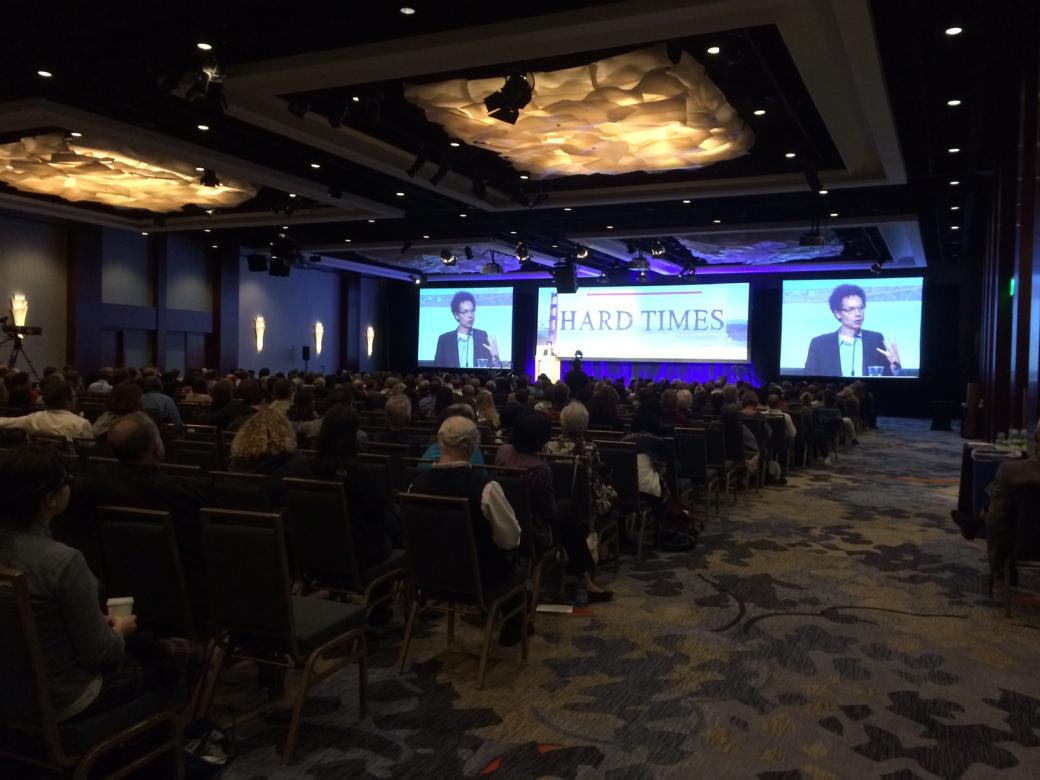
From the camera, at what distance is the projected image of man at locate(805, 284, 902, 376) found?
20.1 m

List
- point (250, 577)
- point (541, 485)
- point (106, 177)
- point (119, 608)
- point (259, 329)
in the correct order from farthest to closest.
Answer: point (259, 329)
point (106, 177)
point (541, 485)
point (250, 577)
point (119, 608)

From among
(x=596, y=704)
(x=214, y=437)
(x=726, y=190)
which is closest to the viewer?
(x=596, y=704)

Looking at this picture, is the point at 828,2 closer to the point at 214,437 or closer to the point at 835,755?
the point at 835,755

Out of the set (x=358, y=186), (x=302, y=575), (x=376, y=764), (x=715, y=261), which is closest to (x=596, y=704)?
(x=376, y=764)

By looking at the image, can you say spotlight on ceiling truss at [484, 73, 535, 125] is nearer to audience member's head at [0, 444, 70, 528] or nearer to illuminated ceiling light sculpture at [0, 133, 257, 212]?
audience member's head at [0, 444, 70, 528]

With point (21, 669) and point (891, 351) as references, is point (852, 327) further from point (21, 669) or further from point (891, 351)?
point (21, 669)

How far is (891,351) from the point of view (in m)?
20.1

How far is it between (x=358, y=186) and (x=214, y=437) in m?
7.26

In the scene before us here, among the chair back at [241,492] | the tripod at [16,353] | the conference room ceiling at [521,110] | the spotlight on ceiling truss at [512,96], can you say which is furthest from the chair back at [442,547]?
the tripod at [16,353]

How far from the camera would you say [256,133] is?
9.30 metres

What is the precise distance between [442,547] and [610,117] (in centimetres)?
599

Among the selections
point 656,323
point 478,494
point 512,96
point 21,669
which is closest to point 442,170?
point 512,96

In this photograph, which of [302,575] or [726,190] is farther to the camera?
[726,190]

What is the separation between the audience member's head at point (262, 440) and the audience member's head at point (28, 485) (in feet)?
6.14
